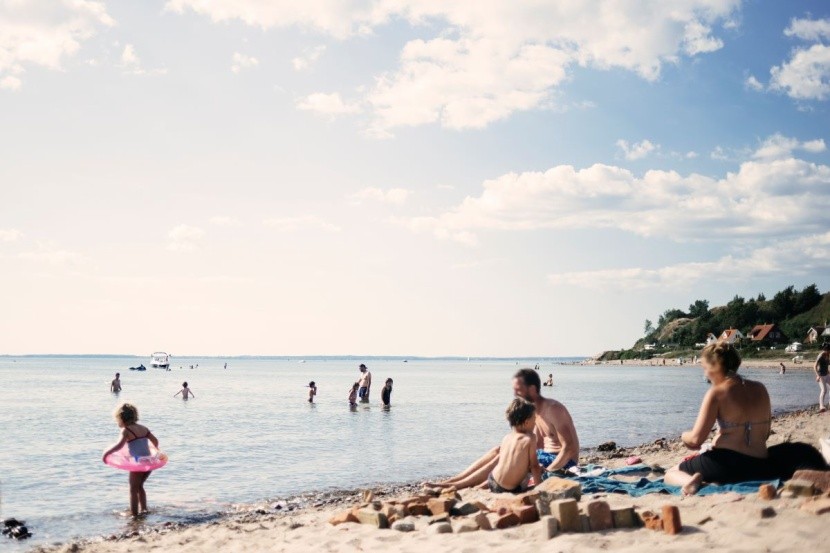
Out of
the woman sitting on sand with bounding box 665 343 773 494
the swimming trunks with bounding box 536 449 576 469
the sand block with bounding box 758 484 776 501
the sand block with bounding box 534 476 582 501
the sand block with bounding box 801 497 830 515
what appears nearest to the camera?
the sand block with bounding box 801 497 830 515

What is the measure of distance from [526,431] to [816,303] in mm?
145563

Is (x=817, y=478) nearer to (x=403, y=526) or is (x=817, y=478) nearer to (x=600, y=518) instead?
(x=600, y=518)

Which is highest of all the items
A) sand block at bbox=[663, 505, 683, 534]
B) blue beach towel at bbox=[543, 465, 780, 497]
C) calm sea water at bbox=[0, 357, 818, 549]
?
sand block at bbox=[663, 505, 683, 534]

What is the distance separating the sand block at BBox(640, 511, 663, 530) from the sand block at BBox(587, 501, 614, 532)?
10.6 inches

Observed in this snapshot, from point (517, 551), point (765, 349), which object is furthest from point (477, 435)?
point (765, 349)

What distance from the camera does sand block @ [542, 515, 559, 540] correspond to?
18.9 feet

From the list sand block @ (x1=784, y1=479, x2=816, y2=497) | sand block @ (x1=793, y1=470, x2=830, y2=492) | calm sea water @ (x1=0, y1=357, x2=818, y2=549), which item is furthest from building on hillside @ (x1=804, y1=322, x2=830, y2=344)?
sand block @ (x1=784, y1=479, x2=816, y2=497)

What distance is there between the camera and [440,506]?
717cm

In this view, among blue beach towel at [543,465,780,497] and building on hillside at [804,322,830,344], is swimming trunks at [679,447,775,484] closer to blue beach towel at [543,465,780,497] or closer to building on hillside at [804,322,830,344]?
blue beach towel at [543,465,780,497]

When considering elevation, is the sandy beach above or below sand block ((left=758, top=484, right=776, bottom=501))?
below

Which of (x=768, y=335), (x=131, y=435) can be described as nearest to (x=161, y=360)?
(x=768, y=335)

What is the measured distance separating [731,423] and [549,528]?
8.48 feet

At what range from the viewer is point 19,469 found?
599 inches

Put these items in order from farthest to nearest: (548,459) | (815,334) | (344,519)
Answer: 1. (815,334)
2. (548,459)
3. (344,519)
